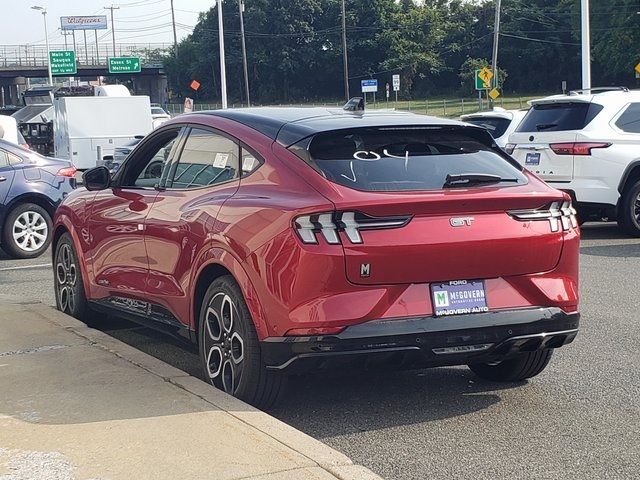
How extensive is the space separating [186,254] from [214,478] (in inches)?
82.8

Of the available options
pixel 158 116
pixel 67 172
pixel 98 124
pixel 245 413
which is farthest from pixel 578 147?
pixel 158 116

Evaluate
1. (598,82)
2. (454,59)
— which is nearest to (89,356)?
(598,82)

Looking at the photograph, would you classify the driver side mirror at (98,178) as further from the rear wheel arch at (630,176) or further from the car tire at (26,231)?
the rear wheel arch at (630,176)

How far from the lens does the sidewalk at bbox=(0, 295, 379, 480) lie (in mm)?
4367

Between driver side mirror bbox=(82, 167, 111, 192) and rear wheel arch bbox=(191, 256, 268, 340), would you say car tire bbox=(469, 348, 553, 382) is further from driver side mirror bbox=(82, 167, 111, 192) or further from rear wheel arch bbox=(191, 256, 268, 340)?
driver side mirror bbox=(82, 167, 111, 192)

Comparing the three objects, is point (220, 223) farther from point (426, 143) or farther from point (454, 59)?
point (454, 59)

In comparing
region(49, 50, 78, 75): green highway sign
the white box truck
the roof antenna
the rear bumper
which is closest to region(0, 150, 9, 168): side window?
the roof antenna

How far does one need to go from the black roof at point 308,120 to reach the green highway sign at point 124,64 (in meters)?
88.2

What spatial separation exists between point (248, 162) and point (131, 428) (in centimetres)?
175

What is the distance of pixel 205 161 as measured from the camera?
6359 mm

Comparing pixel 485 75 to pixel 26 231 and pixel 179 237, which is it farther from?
pixel 179 237

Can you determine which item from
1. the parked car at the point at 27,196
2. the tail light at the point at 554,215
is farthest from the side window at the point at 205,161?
the parked car at the point at 27,196

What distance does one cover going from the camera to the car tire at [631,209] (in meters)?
13.3

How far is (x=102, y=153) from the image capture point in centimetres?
2881
